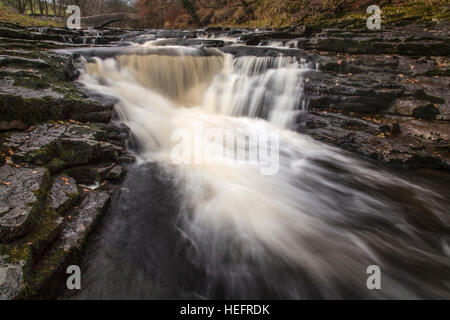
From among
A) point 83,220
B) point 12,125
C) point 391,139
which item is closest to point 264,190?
point 83,220

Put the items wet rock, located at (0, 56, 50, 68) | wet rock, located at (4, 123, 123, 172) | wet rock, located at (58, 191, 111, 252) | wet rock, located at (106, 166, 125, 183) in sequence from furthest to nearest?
wet rock, located at (0, 56, 50, 68), wet rock, located at (106, 166, 125, 183), wet rock, located at (4, 123, 123, 172), wet rock, located at (58, 191, 111, 252)

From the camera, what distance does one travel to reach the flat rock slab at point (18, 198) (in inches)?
79.8

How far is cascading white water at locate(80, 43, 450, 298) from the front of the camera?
262 centimetres

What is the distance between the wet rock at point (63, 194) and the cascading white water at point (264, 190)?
1.45m

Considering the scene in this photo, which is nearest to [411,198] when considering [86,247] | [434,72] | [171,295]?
[434,72]

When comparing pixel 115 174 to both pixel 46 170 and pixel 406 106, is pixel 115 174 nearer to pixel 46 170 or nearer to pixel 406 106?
pixel 46 170

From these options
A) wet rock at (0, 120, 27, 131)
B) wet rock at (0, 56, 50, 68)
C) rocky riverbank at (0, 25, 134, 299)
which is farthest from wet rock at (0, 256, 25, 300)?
wet rock at (0, 56, 50, 68)

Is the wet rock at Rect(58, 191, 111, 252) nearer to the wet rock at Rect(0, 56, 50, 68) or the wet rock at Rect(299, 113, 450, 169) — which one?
the wet rock at Rect(0, 56, 50, 68)

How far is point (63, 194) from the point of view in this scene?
279cm

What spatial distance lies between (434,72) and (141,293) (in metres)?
7.68

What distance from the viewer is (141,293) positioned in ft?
7.31

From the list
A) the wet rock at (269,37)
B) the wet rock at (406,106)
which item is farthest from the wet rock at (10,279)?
the wet rock at (269,37)
